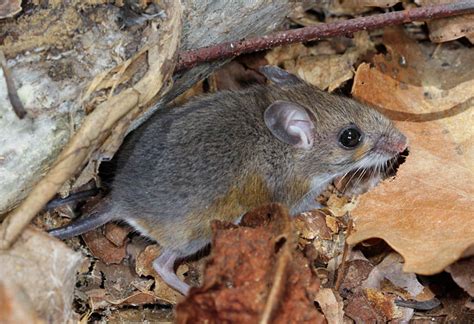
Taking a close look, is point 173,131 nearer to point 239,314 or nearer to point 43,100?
point 43,100

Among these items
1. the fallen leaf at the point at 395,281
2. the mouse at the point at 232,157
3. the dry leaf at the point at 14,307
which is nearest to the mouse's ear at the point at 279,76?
the mouse at the point at 232,157

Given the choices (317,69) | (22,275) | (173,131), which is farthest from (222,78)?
(22,275)

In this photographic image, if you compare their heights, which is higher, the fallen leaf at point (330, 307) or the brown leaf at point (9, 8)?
the brown leaf at point (9, 8)

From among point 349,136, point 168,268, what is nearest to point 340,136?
point 349,136

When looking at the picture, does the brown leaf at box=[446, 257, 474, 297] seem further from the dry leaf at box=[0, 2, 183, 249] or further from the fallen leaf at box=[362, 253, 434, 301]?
the dry leaf at box=[0, 2, 183, 249]

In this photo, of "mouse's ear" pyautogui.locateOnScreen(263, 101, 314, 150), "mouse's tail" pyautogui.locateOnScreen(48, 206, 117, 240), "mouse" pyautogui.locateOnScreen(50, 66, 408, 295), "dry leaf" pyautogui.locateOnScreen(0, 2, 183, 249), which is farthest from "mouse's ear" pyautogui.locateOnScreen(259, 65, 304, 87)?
"mouse's tail" pyautogui.locateOnScreen(48, 206, 117, 240)

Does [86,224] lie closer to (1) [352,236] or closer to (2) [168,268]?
(2) [168,268]

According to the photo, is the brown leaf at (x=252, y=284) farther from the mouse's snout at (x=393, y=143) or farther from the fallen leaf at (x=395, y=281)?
the mouse's snout at (x=393, y=143)
